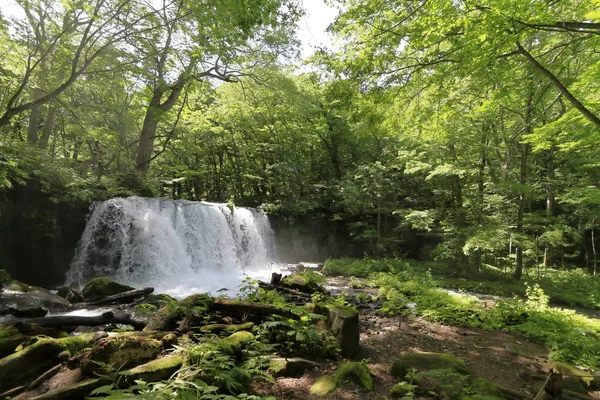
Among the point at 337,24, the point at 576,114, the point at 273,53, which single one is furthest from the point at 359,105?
the point at 273,53

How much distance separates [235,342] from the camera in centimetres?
379

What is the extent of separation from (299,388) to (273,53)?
43.3 ft

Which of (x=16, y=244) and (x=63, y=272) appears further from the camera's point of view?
(x=63, y=272)

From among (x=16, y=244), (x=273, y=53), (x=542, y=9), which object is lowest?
(x=16, y=244)

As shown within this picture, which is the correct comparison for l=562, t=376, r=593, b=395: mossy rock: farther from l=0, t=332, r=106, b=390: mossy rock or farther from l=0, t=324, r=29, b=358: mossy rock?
l=0, t=324, r=29, b=358: mossy rock

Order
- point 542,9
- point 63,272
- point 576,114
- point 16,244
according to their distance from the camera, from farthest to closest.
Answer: point 63,272
point 16,244
point 576,114
point 542,9

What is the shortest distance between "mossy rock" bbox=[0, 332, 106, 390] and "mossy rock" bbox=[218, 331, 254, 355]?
5.99 ft

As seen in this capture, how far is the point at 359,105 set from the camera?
22.6 feet

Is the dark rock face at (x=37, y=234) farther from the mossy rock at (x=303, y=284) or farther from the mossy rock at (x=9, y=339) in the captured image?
the mossy rock at (x=303, y=284)

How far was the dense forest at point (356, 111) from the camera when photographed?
5.70 meters

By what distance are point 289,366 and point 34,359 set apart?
2946mm

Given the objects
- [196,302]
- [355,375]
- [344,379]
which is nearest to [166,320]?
[196,302]

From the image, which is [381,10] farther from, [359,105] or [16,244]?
[16,244]

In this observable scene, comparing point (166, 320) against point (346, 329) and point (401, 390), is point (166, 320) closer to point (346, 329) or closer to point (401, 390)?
point (346, 329)
